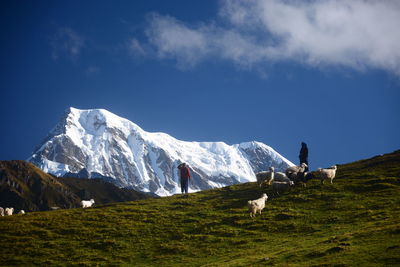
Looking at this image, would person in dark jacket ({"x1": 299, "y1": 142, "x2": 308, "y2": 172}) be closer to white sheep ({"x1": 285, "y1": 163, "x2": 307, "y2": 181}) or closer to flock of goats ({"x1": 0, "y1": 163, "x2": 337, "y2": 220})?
flock of goats ({"x1": 0, "y1": 163, "x2": 337, "y2": 220})

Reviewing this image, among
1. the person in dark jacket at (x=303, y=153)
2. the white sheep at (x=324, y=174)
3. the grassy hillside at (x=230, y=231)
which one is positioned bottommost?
the grassy hillside at (x=230, y=231)

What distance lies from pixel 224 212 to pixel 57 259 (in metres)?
16.0

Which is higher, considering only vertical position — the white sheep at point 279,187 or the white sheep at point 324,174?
the white sheep at point 324,174

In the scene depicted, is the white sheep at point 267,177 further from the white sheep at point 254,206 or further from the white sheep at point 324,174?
the white sheep at point 254,206

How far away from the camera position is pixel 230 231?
3325cm

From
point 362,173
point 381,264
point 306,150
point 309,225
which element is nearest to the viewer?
point 381,264

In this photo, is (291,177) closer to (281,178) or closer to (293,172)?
(293,172)

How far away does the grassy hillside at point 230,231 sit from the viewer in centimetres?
2397

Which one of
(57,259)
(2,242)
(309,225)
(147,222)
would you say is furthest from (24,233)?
(309,225)

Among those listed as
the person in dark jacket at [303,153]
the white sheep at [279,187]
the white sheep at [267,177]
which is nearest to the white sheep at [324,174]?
the white sheep at [279,187]

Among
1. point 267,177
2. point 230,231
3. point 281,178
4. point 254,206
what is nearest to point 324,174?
point 281,178

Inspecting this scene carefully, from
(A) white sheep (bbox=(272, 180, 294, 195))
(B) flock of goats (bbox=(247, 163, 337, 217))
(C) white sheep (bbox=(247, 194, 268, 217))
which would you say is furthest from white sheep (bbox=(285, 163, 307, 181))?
(C) white sheep (bbox=(247, 194, 268, 217))

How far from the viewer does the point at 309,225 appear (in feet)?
105

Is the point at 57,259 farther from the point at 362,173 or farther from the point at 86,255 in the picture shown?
the point at 362,173
